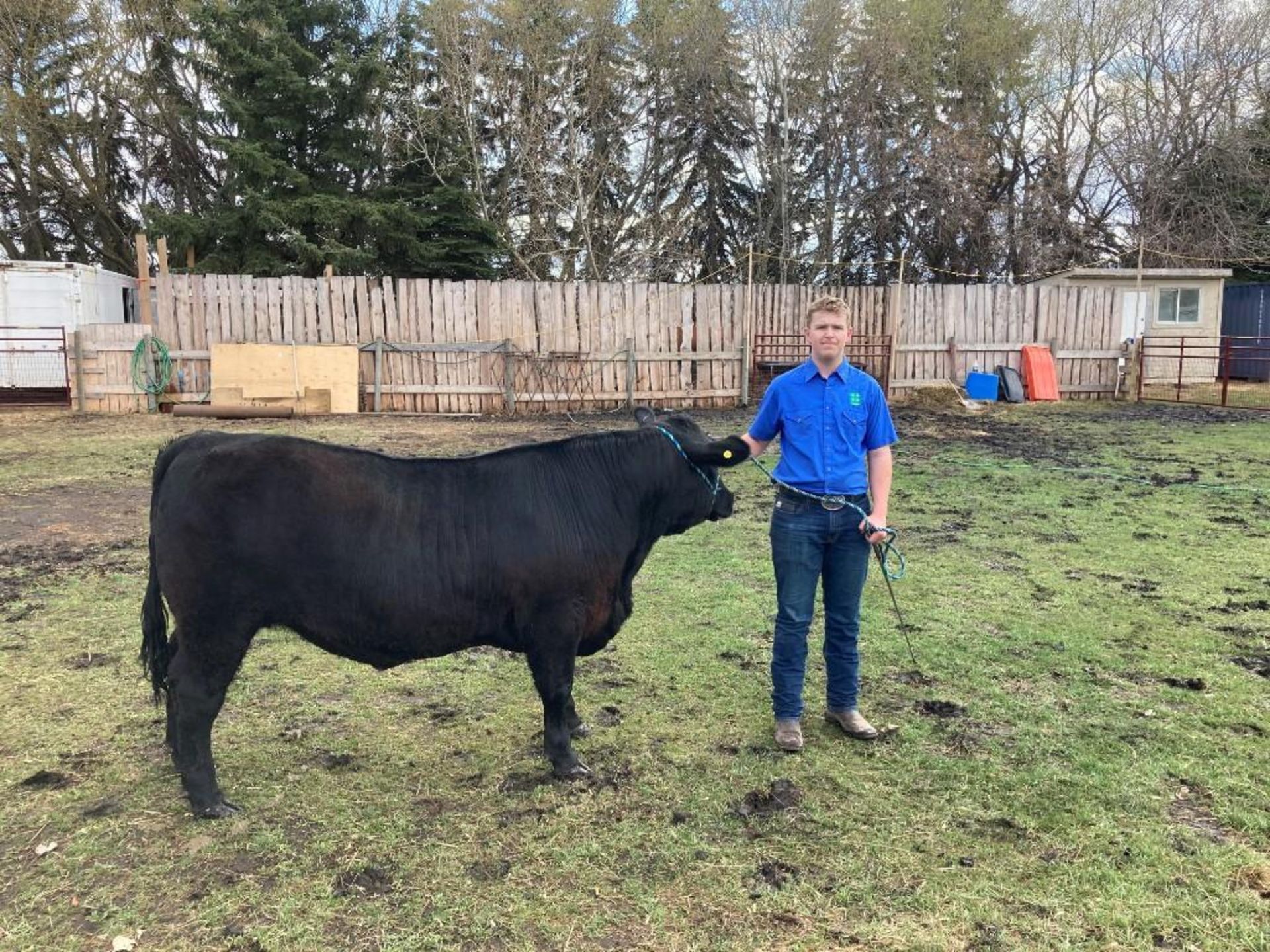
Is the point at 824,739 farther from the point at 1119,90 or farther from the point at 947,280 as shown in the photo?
the point at 1119,90

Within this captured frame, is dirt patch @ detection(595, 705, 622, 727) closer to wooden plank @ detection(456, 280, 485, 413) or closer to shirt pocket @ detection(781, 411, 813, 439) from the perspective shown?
shirt pocket @ detection(781, 411, 813, 439)

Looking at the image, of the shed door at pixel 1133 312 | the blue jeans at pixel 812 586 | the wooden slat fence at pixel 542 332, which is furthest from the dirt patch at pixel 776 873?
the shed door at pixel 1133 312

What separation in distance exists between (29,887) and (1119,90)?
102 ft

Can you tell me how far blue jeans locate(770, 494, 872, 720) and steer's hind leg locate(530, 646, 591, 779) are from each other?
872mm

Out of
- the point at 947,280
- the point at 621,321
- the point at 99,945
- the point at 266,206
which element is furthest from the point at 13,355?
the point at 947,280

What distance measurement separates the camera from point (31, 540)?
21.5 feet

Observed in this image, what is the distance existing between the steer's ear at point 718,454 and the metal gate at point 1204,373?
1530 cm

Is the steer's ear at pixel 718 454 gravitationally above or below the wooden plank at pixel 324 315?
below

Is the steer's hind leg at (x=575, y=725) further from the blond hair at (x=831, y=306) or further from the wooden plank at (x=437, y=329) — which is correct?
the wooden plank at (x=437, y=329)

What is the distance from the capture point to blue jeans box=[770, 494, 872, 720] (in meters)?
3.51

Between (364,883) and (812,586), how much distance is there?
1.97 m

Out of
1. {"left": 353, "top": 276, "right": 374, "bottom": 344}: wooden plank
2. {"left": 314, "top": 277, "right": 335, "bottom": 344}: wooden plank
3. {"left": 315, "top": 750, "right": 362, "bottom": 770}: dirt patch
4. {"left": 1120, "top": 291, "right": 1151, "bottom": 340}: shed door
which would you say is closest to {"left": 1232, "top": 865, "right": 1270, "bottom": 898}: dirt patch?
{"left": 315, "top": 750, "right": 362, "bottom": 770}: dirt patch

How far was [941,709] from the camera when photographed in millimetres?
3773

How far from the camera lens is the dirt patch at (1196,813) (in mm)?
2830
